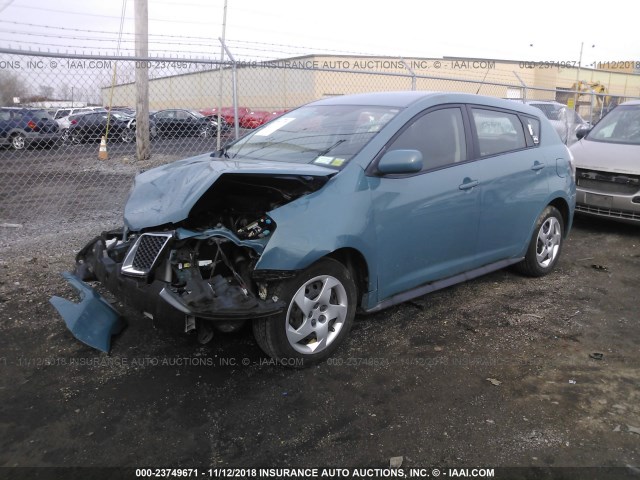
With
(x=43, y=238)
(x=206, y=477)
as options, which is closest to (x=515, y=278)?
(x=206, y=477)

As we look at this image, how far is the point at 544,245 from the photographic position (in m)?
5.34

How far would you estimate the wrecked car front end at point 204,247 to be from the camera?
310cm

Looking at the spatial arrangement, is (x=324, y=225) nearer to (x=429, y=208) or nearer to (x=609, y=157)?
(x=429, y=208)

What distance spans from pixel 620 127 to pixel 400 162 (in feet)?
18.9

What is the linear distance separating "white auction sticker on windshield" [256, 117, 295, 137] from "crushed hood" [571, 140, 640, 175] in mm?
4650

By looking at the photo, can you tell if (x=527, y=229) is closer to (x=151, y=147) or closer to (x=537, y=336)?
(x=537, y=336)

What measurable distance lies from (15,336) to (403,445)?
2964 millimetres

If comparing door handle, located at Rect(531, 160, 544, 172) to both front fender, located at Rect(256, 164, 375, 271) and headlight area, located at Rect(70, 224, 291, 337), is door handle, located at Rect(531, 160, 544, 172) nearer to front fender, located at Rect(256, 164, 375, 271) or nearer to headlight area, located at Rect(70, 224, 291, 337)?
front fender, located at Rect(256, 164, 375, 271)

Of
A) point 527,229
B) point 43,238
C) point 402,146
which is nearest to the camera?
point 402,146

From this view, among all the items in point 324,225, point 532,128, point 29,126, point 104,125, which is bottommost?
point 324,225

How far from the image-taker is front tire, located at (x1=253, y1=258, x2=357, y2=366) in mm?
3307

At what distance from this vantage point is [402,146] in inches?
154

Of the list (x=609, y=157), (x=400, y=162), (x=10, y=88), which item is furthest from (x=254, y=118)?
(x=400, y=162)

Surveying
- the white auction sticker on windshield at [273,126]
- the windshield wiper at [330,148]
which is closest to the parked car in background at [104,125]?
the white auction sticker on windshield at [273,126]
